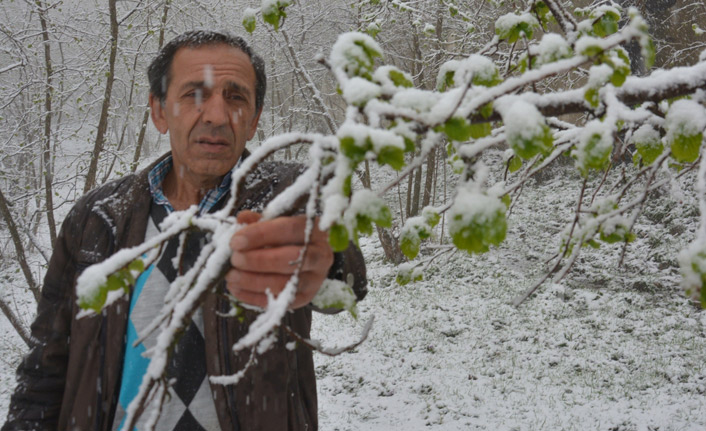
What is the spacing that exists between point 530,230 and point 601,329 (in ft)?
14.1

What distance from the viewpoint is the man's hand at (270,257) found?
2.74ft

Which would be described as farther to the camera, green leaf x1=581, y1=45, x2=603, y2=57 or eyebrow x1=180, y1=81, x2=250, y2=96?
eyebrow x1=180, y1=81, x2=250, y2=96

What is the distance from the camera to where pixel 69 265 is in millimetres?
1937

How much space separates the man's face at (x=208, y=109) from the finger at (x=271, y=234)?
1147mm

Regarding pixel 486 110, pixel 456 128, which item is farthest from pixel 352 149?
pixel 486 110

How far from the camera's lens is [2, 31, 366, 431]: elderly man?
5.46 ft

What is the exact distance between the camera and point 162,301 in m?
1.77

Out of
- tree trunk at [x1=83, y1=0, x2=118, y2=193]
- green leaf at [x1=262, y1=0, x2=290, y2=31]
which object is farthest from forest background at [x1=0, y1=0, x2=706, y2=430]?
green leaf at [x1=262, y1=0, x2=290, y2=31]

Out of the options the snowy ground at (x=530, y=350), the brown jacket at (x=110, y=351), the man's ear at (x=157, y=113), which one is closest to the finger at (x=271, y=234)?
the brown jacket at (x=110, y=351)

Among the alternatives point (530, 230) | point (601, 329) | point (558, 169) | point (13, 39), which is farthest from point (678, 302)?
point (13, 39)

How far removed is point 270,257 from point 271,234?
5 cm

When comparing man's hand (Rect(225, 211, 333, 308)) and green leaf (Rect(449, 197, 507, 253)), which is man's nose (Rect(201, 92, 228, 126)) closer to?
man's hand (Rect(225, 211, 333, 308))

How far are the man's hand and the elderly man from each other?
1.47ft

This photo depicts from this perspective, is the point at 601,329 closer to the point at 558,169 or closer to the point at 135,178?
the point at 135,178
